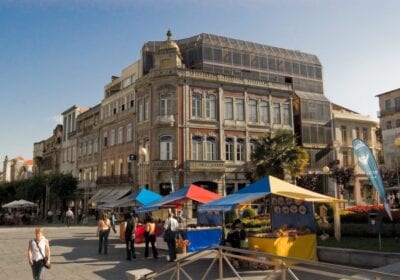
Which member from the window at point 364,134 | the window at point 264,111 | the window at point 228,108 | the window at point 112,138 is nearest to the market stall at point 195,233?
the window at point 228,108

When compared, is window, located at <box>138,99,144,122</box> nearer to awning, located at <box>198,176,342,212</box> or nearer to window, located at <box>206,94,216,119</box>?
window, located at <box>206,94,216,119</box>

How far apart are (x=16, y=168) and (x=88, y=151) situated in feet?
186

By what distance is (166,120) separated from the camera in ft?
124

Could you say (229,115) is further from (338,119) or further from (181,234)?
(181,234)

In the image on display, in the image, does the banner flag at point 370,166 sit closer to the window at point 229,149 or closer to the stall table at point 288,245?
the stall table at point 288,245

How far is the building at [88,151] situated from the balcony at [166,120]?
15.9 m

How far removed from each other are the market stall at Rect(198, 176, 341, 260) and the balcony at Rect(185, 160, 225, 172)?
20647 mm

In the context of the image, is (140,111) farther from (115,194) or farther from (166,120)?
(115,194)

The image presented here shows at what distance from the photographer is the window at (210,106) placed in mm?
39375

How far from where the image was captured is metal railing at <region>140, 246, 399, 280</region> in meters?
5.01

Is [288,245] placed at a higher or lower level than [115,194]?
lower

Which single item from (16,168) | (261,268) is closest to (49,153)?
(16,168)

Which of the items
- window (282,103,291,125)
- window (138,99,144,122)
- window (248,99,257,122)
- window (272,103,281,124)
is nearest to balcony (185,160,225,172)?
window (248,99,257,122)

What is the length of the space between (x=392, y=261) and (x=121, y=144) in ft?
121
